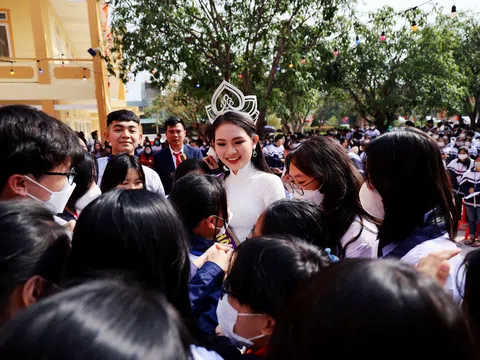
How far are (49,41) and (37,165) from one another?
11661 mm

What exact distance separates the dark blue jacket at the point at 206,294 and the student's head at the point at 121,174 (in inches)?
48.0

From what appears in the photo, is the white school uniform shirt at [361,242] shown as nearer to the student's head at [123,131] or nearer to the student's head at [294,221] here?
the student's head at [294,221]

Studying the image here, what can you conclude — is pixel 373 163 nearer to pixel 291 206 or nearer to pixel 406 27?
pixel 291 206

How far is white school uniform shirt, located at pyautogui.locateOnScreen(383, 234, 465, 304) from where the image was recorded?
1098 millimetres

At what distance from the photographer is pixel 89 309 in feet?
2.01

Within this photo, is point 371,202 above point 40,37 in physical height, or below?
below

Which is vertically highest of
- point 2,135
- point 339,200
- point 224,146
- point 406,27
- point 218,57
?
point 406,27

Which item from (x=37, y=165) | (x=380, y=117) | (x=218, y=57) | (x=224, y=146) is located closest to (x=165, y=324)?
(x=37, y=165)

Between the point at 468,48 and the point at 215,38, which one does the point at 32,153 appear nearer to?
the point at 215,38

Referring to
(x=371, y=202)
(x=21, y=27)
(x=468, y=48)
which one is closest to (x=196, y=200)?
(x=371, y=202)

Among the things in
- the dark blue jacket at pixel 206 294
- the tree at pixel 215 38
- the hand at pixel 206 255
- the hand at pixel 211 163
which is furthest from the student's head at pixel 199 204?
the tree at pixel 215 38

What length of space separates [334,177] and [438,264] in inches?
31.7

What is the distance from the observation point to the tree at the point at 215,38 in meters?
7.93

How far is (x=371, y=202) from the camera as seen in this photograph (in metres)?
1.85
